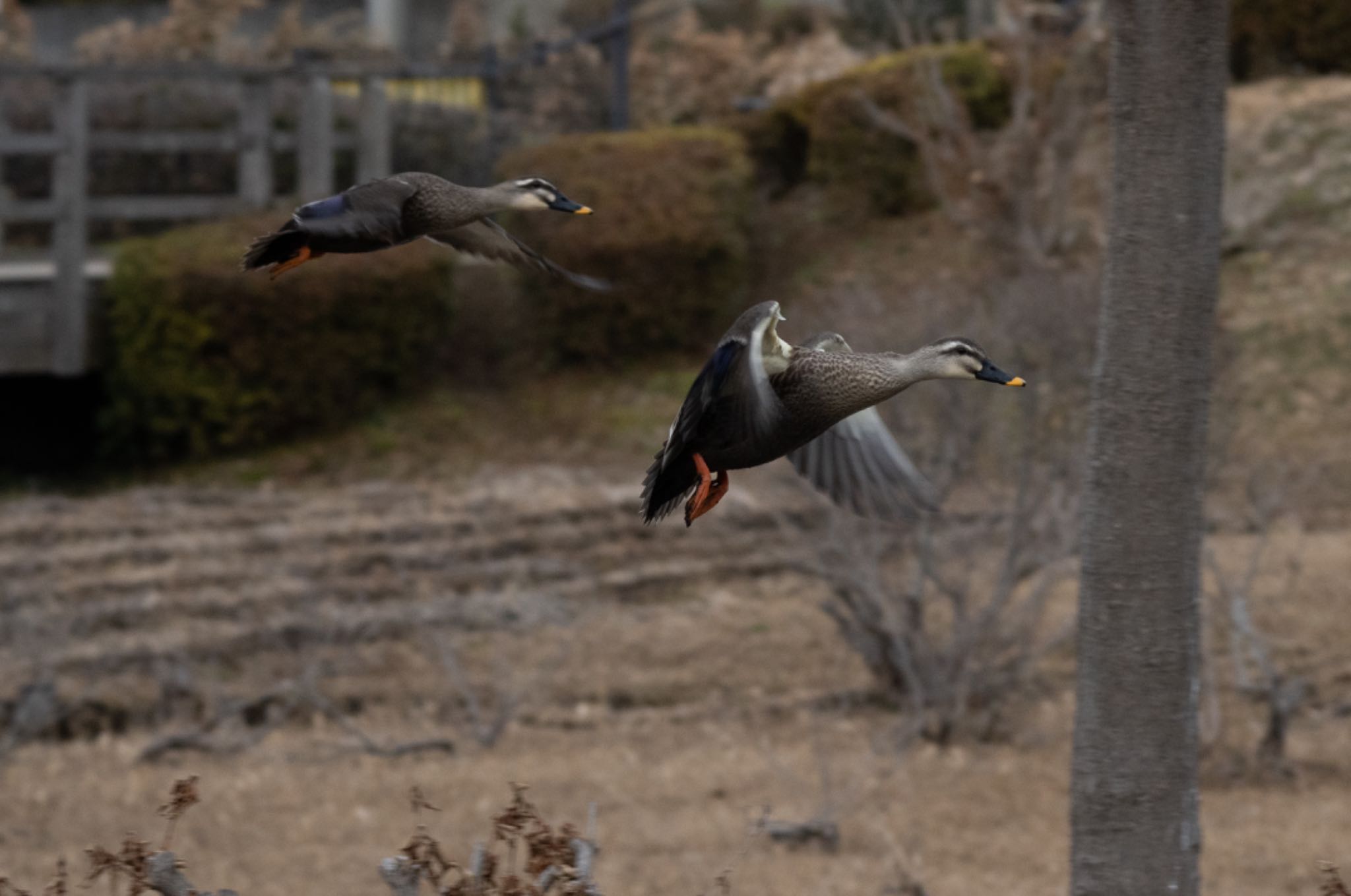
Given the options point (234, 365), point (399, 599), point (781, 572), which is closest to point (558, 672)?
point (399, 599)

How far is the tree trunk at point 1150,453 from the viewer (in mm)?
3934

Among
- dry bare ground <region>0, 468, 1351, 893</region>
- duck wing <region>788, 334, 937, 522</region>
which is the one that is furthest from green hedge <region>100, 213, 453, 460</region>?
duck wing <region>788, 334, 937, 522</region>

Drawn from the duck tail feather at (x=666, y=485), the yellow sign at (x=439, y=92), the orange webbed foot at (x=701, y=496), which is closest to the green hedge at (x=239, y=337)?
the yellow sign at (x=439, y=92)

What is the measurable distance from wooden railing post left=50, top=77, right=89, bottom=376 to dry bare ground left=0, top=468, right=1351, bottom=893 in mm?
1255

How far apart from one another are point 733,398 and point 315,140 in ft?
32.6

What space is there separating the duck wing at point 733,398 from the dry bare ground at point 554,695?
329cm

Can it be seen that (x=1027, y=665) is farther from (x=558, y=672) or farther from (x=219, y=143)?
(x=219, y=143)

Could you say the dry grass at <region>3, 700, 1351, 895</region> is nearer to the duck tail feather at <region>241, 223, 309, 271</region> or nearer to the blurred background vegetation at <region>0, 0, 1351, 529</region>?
the blurred background vegetation at <region>0, 0, 1351, 529</region>

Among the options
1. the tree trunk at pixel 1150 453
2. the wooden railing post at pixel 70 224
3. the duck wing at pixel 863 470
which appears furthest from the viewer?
the wooden railing post at pixel 70 224

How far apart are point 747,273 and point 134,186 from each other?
531 centimetres

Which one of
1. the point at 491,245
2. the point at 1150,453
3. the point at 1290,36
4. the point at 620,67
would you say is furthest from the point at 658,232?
the point at 491,245

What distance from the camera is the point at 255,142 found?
11773mm

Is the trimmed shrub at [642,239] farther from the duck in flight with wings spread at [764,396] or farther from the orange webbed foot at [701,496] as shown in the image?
the orange webbed foot at [701,496]

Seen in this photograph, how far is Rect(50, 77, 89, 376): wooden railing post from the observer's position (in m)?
12.4
